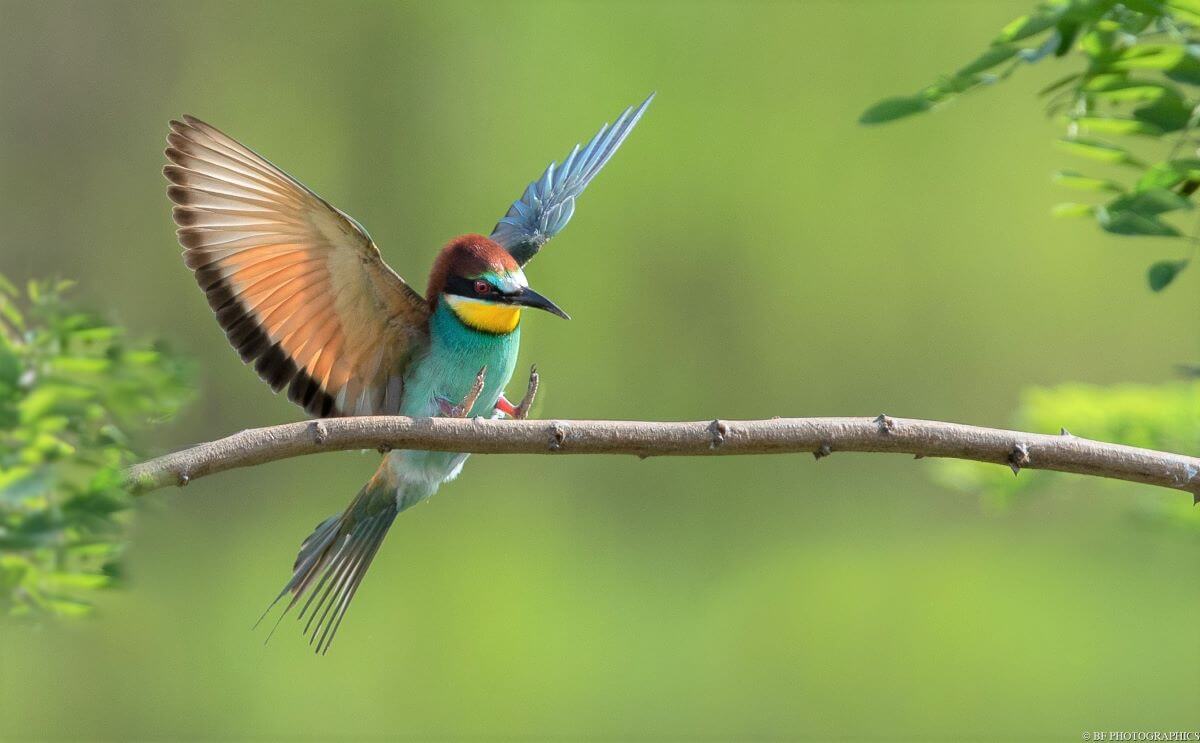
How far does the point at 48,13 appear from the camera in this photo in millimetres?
4062

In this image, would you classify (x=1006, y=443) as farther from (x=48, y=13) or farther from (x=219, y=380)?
(x=48, y=13)

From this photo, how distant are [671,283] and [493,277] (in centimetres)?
287

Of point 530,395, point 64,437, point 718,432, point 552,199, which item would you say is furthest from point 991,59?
point 552,199

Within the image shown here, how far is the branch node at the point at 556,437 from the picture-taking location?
0.81 meters

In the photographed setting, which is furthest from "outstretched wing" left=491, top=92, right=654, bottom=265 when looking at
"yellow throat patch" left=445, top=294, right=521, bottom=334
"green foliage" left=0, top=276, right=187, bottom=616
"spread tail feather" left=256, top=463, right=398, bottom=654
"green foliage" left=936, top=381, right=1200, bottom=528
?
"green foliage" left=0, top=276, right=187, bottom=616

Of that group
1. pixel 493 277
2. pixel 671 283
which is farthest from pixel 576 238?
pixel 493 277

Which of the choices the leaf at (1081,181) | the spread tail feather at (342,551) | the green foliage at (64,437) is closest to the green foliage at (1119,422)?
the leaf at (1081,181)

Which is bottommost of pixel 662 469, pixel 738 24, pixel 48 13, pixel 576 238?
pixel 662 469

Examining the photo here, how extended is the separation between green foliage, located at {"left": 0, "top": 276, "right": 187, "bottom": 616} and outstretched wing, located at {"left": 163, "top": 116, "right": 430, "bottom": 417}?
1.85ft

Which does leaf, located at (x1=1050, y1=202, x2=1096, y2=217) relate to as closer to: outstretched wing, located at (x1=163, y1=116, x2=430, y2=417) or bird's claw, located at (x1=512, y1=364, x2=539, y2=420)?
bird's claw, located at (x1=512, y1=364, x2=539, y2=420)

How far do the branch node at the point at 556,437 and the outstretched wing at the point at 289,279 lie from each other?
0.42 meters

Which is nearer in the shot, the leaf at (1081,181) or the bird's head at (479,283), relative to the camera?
the leaf at (1081,181)

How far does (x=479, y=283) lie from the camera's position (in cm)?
126

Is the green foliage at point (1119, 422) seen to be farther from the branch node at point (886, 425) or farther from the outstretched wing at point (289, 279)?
the outstretched wing at point (289, 279)
